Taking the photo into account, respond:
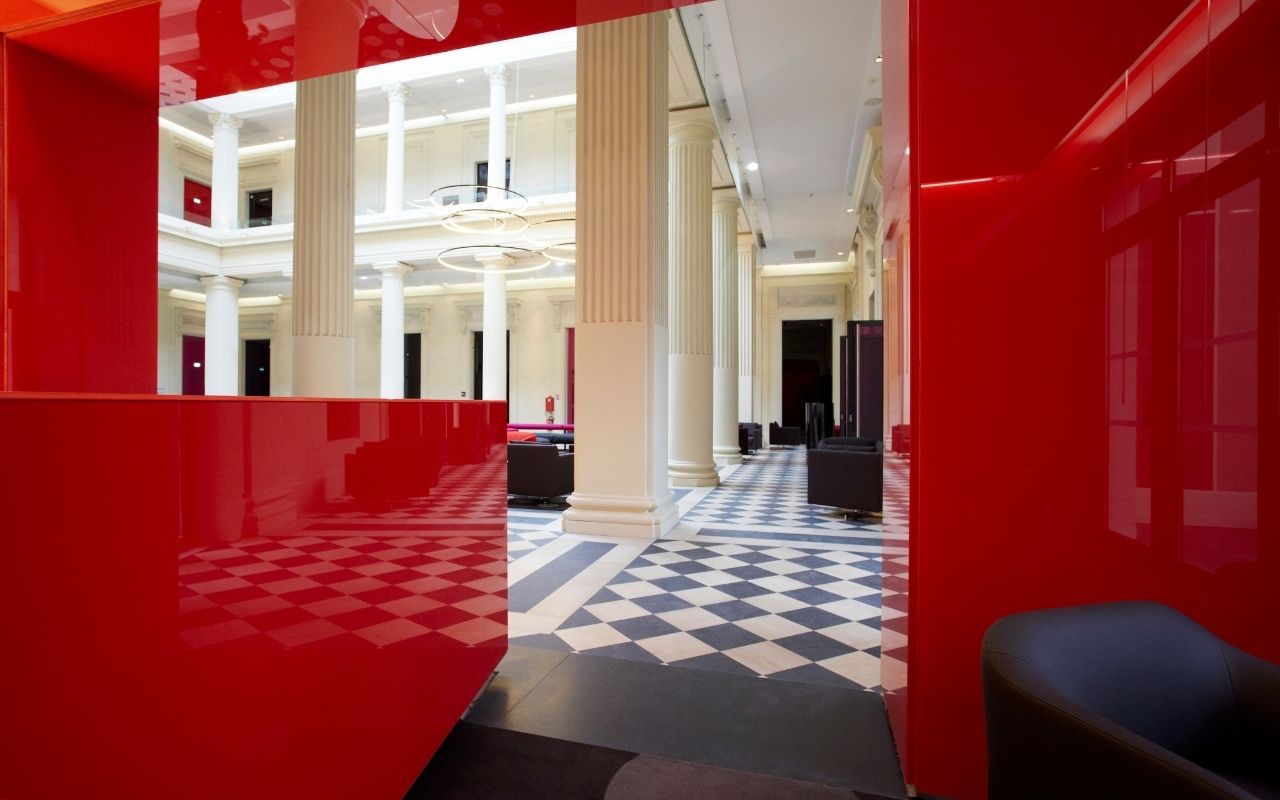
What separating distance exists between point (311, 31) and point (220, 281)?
59.5ft

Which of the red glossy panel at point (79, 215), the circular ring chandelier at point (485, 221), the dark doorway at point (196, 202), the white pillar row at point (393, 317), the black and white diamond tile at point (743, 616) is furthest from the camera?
the dark doorway at point (196, 202)

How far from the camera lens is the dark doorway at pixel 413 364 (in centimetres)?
2244

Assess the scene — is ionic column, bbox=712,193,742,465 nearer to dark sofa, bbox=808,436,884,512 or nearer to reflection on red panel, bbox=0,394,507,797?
dark sofa, bbox=808,436,884,512

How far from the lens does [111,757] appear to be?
88cm

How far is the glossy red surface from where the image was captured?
1491mm

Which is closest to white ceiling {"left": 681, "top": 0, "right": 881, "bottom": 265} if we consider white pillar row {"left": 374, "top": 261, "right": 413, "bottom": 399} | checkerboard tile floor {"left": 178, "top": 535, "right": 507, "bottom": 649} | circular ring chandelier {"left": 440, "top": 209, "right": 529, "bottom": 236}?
circular ring chandelier {"left": 440, "top": 209, "right": 529, "bottom": 236}

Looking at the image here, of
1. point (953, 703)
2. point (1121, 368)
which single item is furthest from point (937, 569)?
point (1121, 368)

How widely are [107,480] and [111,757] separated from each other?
14.9 inches

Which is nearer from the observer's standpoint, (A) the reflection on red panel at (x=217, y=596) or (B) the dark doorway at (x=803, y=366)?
(A) the reflection on red panel at (x=217, y=596)

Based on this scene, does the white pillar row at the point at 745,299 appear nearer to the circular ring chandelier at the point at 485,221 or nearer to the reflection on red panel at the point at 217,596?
the circular ring chandelier at the point at 485,221

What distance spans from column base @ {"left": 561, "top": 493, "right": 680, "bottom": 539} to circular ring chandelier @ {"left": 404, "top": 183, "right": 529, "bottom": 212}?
7184mm

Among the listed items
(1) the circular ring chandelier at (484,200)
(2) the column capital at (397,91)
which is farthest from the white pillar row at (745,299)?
(2) the column capital at (397,91)

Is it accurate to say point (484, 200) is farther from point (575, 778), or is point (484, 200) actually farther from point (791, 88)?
point (575, 778)

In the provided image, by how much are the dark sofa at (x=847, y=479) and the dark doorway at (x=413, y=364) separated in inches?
724
